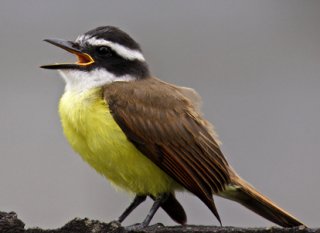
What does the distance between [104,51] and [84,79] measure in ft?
0.95

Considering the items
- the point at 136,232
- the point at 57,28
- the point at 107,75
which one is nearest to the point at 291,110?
the point at 57,28

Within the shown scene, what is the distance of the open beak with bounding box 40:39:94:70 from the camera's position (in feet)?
23.8

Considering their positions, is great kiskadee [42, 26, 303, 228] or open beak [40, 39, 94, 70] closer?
great kiskadee [42, 26, 303, 228]

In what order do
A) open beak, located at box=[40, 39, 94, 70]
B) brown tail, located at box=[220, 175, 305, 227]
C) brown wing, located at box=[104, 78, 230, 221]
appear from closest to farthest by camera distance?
1. brown wing, located at box=[104, 78, 230, 221]
2. brown tail, located at box=[220, 175, 305, 227]
3. open beak, located at box=[40, 39, 94, 70]

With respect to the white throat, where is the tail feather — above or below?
below

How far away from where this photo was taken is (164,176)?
7.16 meters

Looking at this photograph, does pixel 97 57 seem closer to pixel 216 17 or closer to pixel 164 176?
pixel 164 176

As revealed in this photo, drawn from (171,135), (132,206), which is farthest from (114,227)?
(132,206)

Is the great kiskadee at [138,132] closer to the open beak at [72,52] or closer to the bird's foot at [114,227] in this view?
the open beak at [72,52]

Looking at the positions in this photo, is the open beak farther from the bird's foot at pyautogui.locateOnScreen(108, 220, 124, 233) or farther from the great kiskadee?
the bird's foot at pyautogui.locateOnScreen(108, 220, 124, 233)

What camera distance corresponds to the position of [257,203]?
7.29 metres

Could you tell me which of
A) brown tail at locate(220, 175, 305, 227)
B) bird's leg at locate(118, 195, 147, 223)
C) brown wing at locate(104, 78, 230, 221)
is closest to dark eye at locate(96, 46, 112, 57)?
brown wing at locate(104, 78, 230, 221)

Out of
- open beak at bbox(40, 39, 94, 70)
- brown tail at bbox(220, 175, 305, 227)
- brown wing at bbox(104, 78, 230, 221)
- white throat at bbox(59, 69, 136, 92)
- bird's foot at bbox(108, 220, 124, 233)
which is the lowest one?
brown tail at bbox(220, 175, 305, 227)

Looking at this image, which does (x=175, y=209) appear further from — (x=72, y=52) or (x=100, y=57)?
(x=72, y=52)
